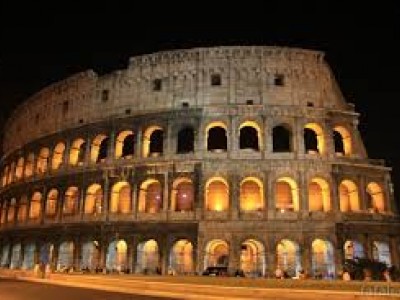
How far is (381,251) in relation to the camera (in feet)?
92.6

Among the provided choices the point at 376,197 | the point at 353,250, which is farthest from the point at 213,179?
the point at 376,197

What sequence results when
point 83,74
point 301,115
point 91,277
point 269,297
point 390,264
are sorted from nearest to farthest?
point 269,297 → point 91,277 → point 390,264 → point 301,115 → point 83,74

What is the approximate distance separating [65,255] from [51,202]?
445 cm

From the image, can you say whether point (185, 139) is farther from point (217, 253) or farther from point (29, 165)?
point (29, 165)

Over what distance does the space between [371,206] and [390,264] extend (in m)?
4.31

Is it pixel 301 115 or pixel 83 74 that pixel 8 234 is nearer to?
pixel 83 74

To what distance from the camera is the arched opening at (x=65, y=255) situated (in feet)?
104

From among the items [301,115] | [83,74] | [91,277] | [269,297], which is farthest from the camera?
[83,74]

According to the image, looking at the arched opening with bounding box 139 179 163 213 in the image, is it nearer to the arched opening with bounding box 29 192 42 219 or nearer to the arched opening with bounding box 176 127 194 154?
the arched opening with bounding box 176 127 194 154

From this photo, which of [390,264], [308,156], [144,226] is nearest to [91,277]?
[144,226]

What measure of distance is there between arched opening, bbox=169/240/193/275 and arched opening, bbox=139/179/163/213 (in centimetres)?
281

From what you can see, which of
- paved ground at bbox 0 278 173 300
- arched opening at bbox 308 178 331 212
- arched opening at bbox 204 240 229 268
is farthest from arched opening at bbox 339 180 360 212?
paved ground at bbox 0 278 173 300

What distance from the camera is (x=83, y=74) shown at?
34.9 meters

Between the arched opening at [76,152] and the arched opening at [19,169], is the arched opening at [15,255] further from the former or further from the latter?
the arched opening at [76,152]
